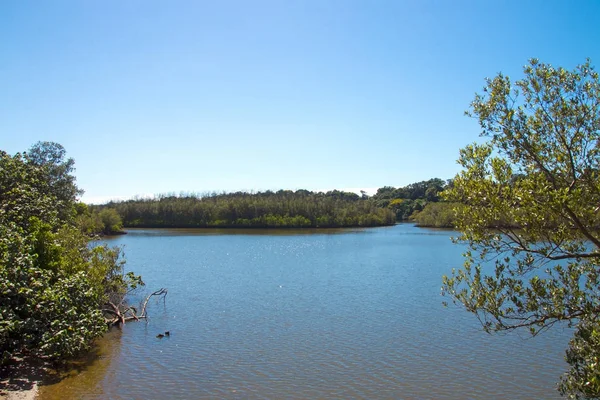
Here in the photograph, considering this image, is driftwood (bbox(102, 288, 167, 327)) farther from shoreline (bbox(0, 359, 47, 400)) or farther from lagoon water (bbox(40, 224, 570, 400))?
shoreline (bbox(0, 359, 47, 400))

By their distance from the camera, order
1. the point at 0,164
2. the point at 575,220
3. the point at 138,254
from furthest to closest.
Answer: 1. the point at 138,254
2. the point at 0,164
3. the point at 575,220

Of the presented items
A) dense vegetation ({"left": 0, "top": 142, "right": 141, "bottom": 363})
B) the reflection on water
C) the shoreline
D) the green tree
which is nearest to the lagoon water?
the reflection on water

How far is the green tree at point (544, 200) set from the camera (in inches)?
320

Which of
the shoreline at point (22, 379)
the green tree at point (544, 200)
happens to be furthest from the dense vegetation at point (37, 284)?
the green tree at point (544, 200)

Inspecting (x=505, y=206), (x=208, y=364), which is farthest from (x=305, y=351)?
(x=505, y=206)

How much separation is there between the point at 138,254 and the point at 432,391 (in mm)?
49669

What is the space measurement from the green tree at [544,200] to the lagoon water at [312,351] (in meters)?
7.78

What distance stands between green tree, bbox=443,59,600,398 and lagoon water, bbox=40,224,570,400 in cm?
778

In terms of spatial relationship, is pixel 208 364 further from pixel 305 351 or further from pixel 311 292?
pixel 311 292

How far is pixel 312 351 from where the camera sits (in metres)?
19.9

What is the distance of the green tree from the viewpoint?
812 centimetres

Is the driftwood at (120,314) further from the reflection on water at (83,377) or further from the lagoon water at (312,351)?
the reflection on water at (83,377)

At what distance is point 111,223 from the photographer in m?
107

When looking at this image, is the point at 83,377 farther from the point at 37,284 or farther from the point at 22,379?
the point at 37,284
